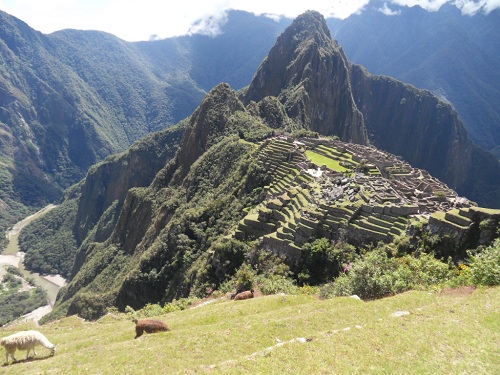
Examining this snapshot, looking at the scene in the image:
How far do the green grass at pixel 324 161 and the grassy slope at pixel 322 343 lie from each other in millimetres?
50352

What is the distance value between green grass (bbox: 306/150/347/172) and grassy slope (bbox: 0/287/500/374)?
5035cm

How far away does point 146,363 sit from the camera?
1449cm

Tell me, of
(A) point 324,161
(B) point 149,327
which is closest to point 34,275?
(A) point 324,161

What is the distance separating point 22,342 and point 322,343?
13.3 metres

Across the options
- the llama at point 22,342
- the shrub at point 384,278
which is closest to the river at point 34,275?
the llama at point 22,342

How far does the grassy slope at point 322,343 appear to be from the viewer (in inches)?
498

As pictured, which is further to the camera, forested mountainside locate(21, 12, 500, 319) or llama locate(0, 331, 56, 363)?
forested mountainside locate(21, 12, 500, 319)

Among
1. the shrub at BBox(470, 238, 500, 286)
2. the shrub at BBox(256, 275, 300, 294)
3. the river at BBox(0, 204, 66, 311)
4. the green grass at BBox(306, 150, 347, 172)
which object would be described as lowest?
the river at BBox(0, 204, 66, 311)

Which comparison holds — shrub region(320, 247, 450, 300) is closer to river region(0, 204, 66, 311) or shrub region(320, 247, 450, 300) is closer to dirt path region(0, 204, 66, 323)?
dirt path region(0, 204, 66, 323)

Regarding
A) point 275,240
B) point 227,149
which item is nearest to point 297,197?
point 275,240

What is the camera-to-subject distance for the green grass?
69500mm

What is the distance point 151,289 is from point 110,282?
36474 millimetres

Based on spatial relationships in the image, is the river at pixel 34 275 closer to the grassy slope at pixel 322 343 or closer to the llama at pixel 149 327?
the llama at pixel 149 327

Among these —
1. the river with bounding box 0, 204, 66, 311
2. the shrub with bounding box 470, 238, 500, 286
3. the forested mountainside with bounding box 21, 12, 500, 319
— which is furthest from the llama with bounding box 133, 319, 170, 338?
the river with bounding box 0, 204, 66, 311
